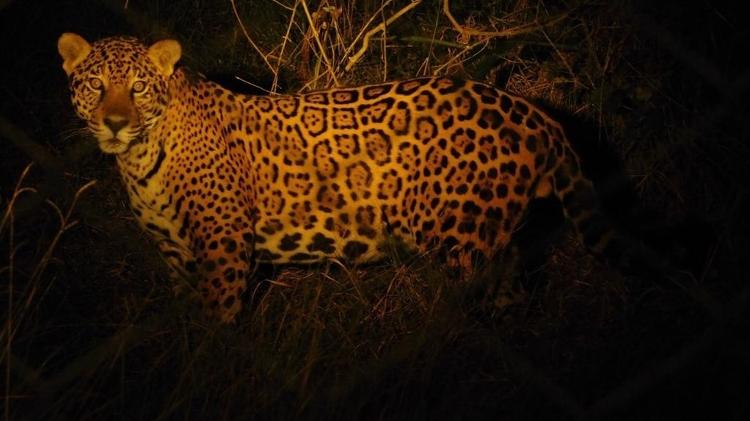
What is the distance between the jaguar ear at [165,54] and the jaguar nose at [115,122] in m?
0.31

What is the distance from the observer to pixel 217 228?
160 inches

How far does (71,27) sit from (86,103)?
1940mm

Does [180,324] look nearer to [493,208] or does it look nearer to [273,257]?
[273,257]

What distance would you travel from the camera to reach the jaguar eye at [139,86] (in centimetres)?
400

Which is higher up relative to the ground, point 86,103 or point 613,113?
point 613,113

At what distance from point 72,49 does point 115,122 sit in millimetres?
458

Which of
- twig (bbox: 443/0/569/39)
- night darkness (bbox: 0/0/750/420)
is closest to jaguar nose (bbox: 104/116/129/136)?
night darkness (bbox: 0/0/750/420)

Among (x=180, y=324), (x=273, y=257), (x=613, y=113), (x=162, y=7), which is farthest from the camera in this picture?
(x=162, y=7)

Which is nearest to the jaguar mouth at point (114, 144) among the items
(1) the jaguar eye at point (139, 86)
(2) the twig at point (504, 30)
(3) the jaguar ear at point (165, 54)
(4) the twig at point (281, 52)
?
(1) the jaguar eye at point (139, 86)

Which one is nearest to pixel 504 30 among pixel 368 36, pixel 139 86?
pixel 368 36

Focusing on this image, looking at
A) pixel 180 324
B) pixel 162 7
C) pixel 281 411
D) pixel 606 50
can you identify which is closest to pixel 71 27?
pixel 162 7

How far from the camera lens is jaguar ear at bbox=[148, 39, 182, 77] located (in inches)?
161

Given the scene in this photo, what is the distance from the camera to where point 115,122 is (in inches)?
154

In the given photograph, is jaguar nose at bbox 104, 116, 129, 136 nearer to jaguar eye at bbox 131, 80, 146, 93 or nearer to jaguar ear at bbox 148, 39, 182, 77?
jaguar eye at bbox 131, 80, 146, 93
